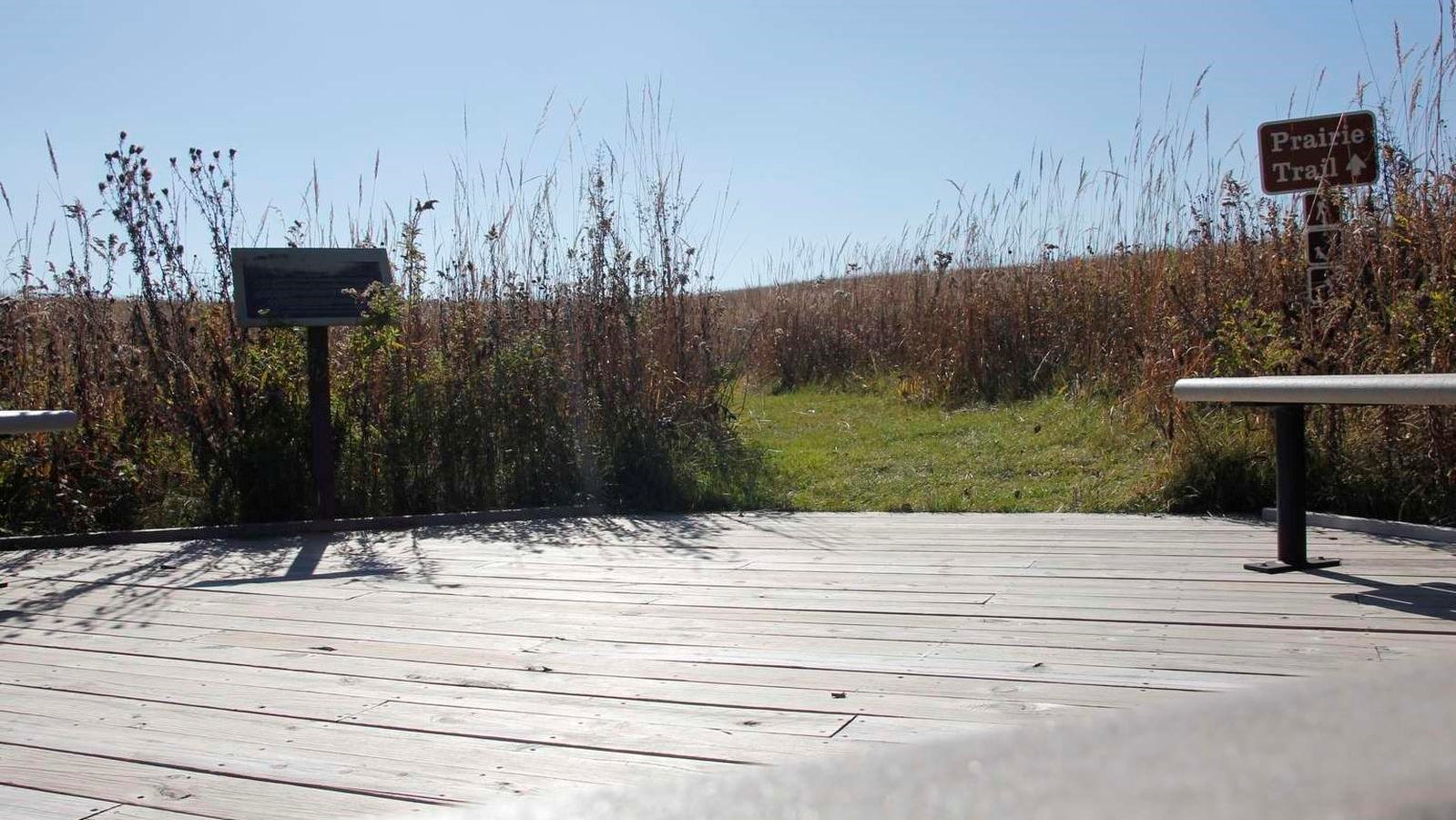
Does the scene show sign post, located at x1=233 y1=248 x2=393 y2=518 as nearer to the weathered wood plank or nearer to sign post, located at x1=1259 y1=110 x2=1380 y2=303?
the weathered wood plank

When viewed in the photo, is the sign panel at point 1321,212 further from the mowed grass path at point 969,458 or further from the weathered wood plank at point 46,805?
the weathered wood plank at point 46,805

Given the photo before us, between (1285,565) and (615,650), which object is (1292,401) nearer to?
(1285,565)

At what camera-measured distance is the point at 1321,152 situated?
15.9 feet

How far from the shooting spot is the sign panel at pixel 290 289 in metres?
5.13

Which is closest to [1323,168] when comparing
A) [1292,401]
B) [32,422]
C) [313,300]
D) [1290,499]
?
[1290,499]

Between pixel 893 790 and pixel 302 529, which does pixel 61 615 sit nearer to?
pixel 302 529

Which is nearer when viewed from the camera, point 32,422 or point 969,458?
point 32,422

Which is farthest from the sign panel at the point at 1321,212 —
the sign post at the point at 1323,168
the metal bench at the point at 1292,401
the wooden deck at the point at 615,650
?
the metal bench at the point at 1292,401

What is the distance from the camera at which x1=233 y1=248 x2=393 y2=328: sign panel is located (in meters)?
5.13

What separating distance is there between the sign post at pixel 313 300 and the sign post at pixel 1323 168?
12.7 feet

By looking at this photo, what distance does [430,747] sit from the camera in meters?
2.21

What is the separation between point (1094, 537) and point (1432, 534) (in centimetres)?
103

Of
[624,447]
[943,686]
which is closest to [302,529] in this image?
[624,447]

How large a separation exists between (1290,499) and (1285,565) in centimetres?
19
